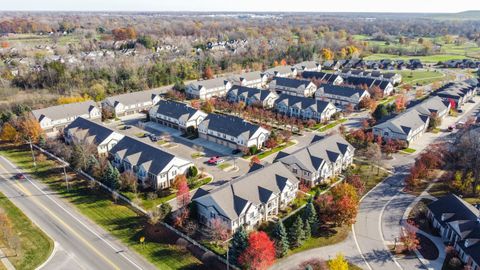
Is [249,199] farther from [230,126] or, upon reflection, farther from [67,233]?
[230,126]

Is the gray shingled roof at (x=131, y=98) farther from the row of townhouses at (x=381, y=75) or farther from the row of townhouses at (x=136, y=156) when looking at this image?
the row of townhouses at (x=381, y=75)

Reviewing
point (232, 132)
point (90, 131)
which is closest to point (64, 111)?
point (90, 131)

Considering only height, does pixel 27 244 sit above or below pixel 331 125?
below

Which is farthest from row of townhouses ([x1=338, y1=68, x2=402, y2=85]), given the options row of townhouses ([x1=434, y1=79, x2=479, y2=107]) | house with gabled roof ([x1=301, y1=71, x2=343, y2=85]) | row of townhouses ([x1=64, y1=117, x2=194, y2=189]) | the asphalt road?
the asphalt road

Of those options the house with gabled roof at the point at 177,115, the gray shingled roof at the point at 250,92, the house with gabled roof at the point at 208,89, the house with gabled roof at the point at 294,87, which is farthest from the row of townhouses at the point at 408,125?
the house with gabled roof at the point at 208,89

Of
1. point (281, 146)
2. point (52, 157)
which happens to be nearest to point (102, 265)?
point (52, 157)

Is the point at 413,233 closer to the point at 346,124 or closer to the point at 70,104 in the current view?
the point at 346,124

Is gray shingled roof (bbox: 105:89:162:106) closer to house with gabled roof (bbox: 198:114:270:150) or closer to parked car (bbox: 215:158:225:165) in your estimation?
house with gabled roof (bbox: 198:114:270:150)
